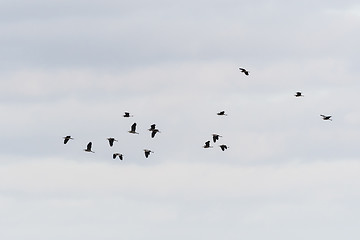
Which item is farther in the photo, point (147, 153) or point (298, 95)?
point (147, 153)

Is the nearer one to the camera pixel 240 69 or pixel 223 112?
pixel 240 69

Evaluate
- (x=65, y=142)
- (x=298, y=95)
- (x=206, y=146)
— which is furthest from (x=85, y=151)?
(x=298, y=95)

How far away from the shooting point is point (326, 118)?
561 feet

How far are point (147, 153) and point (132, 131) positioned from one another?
25.3 ft

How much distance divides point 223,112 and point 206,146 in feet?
30.2

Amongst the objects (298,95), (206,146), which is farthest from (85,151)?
(298,95)

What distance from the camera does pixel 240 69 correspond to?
170 metres

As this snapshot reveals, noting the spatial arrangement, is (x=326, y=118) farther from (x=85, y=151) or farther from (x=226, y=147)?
(x=85, y=151)

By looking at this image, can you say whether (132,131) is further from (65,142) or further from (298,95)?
(298,95)

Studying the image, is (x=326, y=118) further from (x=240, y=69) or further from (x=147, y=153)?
(x=147, y=153)

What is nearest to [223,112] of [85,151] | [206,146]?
[206,146]

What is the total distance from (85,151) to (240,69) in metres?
31.0

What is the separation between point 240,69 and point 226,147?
75.0 ft

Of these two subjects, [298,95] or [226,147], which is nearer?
[298,95]
